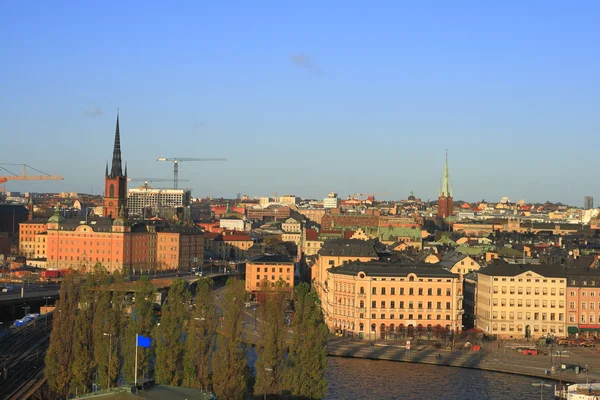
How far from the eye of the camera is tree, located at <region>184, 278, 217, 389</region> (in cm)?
3762

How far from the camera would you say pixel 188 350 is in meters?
38.8

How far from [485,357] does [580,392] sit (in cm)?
1260

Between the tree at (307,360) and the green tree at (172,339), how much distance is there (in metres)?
3.79

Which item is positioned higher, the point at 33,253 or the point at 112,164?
the point at 112,164

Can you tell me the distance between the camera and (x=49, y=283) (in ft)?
304

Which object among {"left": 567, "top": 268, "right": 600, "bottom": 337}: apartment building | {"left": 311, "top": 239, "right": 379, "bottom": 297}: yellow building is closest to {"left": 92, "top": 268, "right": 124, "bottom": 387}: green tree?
{"left": 567, "top": 268, "right": 600, "bottom": 337}: apartment building

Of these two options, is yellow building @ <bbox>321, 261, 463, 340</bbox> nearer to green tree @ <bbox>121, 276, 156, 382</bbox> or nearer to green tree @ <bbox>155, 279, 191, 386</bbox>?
green tree @ <bbox>121, 276, 156, 382</bbox>

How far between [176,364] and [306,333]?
185 inches

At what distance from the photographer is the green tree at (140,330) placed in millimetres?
37844

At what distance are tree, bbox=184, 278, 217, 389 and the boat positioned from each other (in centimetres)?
1390

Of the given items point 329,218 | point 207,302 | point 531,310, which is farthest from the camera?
point 329,218

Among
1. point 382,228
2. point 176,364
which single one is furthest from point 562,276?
point 382,228

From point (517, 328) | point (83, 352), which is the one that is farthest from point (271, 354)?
point (517, 328)

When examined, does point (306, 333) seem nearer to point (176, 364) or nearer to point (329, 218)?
point (176, 364)
